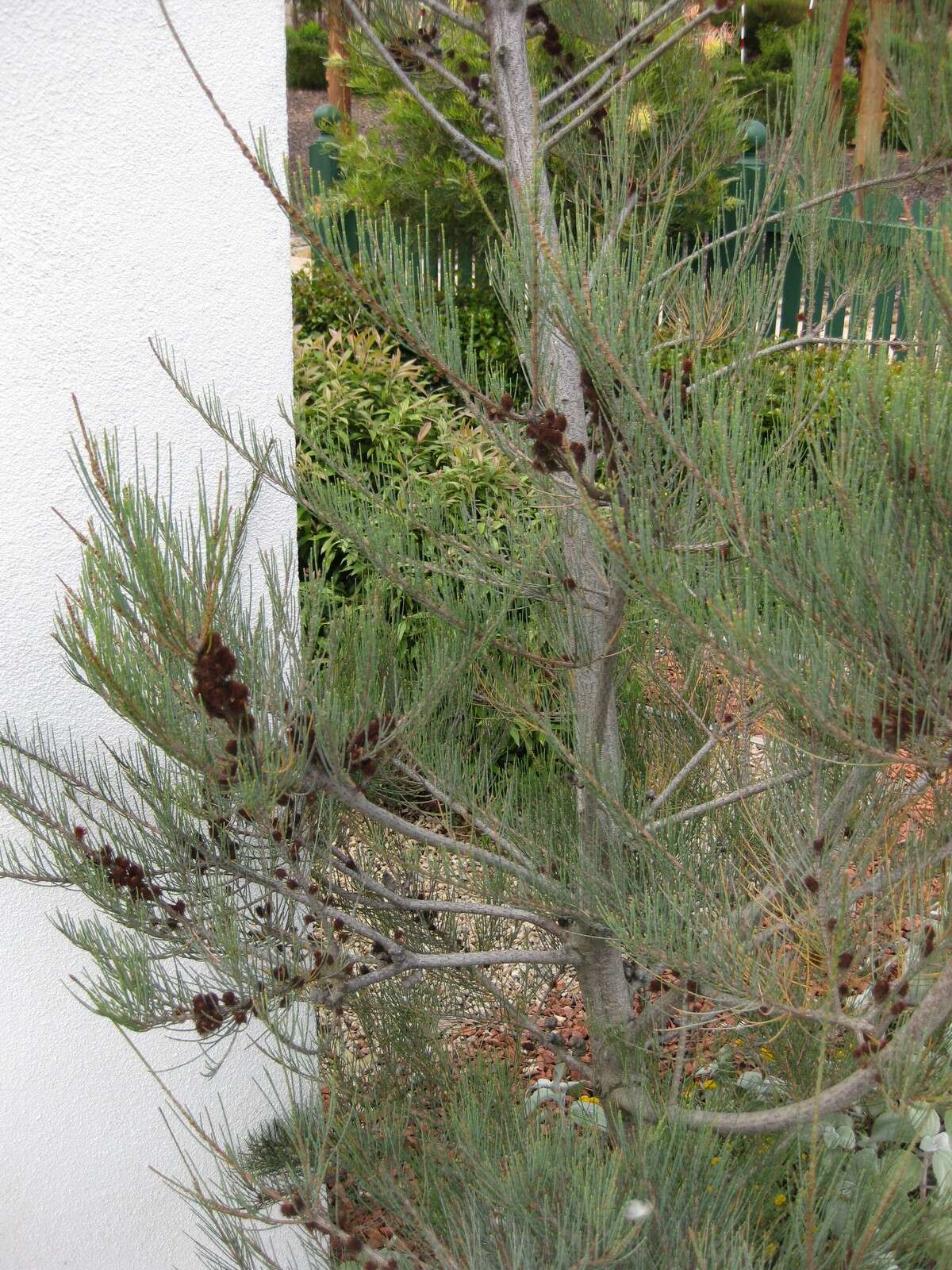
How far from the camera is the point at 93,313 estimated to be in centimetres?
178

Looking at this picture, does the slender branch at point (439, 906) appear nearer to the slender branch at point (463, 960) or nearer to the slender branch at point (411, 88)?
the slender branch at point (463, 960)

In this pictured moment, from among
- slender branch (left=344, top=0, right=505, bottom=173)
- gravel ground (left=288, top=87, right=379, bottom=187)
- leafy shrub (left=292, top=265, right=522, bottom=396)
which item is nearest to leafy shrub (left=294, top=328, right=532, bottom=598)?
leafy shrub (left=292, top=265, right=522, bottom=396)

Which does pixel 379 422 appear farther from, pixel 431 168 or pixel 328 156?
pixel 328 156

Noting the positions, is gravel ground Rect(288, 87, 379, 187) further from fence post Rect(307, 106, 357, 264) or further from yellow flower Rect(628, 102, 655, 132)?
yellow flower Rect(628, 102, 655, 132)

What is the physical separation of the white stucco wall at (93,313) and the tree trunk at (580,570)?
0.41 meters

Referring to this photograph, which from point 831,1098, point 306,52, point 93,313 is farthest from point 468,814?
point 306,52

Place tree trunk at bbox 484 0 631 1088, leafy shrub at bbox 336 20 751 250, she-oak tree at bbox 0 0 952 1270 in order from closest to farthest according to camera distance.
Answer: she-oak tree at bbox 0 0 952 1270 < tree trunk at bbox 484 0 631 1088 < leafy shrub at bbox 336 20 751 250

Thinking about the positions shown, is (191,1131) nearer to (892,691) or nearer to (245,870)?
(245,870)

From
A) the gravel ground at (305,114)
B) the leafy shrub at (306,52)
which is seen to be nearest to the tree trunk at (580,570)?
the gravel ground at (305,114)

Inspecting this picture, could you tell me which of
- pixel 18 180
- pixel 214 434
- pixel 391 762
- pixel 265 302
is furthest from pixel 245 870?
pixel 18 180

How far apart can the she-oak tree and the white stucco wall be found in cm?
11

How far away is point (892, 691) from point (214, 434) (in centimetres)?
125

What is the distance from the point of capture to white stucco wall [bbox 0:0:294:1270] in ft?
5.58

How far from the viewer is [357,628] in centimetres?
177
